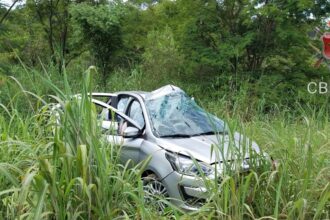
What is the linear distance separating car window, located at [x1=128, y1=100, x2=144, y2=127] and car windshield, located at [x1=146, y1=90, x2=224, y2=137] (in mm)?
132

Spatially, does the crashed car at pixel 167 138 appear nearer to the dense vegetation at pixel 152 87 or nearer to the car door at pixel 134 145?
the car door at pixel 134 145

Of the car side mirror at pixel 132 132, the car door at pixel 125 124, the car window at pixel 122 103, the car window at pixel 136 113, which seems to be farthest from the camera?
the car window at pixel 122 103

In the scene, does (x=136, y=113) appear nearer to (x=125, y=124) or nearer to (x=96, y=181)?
(x=125, y=124)

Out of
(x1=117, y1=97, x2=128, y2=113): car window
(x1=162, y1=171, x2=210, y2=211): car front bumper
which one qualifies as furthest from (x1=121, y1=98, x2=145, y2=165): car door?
(x1=117, y1=97, x2=128, y2=113): car window

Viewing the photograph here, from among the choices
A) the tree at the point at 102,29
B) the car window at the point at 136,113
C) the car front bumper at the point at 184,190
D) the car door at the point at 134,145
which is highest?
the tree at the point at 102,29

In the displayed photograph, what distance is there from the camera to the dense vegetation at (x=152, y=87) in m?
2.48

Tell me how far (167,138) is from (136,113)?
2.82 feet

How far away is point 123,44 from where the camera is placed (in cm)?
1627

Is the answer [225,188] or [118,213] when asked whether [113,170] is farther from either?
[225,188]

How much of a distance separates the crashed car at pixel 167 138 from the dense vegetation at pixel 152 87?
0.33 m

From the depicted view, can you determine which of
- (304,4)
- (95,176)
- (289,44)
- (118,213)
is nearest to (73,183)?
(95,176)

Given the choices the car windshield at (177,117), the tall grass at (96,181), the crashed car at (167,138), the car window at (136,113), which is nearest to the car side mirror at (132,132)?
the crashed car at (167,138)

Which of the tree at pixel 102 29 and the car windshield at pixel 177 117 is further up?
the tree at pixel 102 29

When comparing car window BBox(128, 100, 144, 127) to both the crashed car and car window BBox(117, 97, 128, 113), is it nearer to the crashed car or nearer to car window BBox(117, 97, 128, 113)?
the crashed car
